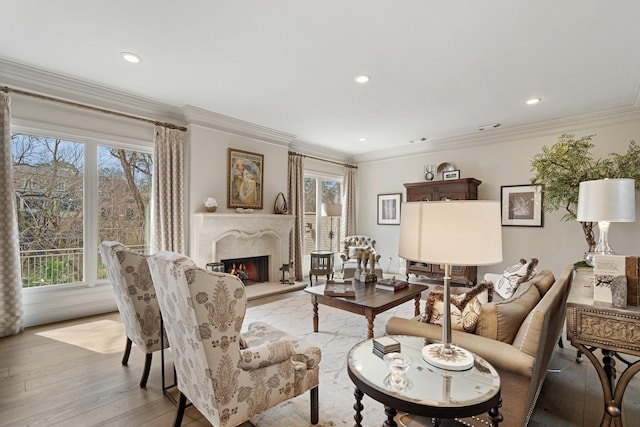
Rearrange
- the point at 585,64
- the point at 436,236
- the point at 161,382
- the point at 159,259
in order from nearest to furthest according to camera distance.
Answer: the point at 436,236
the point at 159,259
the point at 161,382
the point at 585,64

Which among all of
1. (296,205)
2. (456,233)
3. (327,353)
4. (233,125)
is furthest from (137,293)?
(296,205)

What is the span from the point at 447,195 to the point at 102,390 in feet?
18.0

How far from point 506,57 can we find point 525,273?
2.09 meters

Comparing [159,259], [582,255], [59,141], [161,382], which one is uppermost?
[59,141]

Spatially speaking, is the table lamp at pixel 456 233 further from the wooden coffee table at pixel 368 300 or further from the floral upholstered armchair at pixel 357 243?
the floral upholstered armchair at pixel 357 243

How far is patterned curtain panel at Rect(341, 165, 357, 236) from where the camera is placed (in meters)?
7.24

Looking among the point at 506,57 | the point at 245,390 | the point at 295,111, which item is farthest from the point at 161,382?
the point at 506,57

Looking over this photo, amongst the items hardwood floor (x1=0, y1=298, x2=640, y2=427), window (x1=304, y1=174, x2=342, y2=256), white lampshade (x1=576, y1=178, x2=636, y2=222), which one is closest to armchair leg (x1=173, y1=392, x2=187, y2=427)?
hardwood floor (x1=0, y1=298, x2=640, y2=427)

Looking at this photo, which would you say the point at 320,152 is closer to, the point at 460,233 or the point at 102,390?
the point at 102,390

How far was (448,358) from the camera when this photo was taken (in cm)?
143

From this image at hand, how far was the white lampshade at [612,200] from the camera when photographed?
2.29 m

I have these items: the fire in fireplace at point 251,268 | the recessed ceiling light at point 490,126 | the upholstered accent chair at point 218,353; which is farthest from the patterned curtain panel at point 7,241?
the recessed ceiling light at point 490,126

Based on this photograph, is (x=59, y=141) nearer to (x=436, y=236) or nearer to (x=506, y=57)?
(x=436, y=236)

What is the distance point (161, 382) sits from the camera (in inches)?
91.7
